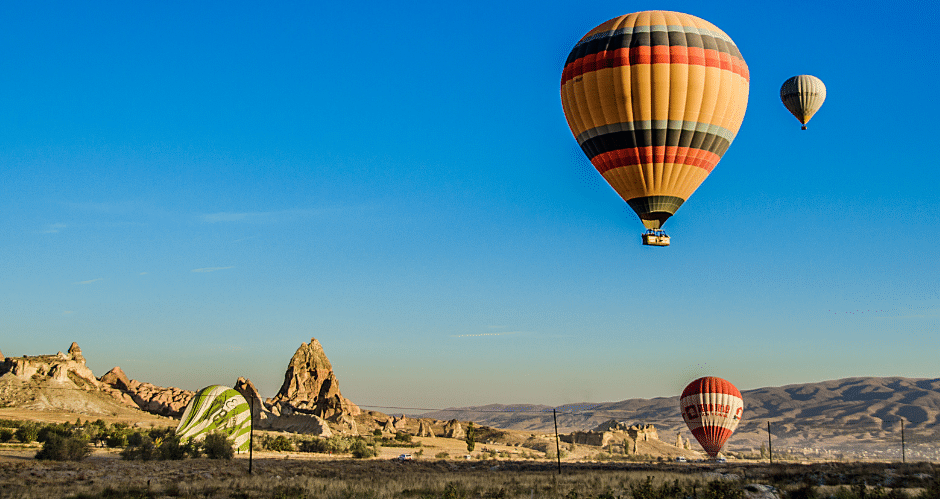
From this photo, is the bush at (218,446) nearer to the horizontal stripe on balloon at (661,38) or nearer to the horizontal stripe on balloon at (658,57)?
the horizontal stripe on balloon at (658,57)

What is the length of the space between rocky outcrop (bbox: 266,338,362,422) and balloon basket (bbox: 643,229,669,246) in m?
76.9

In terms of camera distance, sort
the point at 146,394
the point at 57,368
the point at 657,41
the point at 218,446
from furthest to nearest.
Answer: the point at 146,394
the point at 57,368
the point at 218,446
the point at 657,41

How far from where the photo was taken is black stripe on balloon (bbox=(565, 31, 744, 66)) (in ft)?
120

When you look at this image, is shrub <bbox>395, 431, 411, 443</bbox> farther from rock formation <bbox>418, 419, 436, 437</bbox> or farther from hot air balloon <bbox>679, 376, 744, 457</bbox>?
hot air balloon <bbox>679, 376, 744, 457</bbox>

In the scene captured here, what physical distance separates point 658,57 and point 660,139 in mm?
3972

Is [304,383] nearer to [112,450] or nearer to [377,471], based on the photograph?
[112,450]

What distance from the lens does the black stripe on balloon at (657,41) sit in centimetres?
3666

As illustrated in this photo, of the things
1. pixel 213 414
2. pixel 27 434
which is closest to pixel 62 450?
pixel 213 414

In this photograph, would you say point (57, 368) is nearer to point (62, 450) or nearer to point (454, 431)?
point (454, 431)

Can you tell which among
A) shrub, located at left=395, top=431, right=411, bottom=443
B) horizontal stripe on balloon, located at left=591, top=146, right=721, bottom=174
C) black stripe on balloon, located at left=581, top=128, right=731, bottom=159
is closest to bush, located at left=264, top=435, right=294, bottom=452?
shrub, located at left=395, top=431, right=411, bottom=443

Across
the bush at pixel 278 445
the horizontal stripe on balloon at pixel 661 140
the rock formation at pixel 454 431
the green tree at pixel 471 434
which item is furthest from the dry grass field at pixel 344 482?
the rock formation at pixel 454 431

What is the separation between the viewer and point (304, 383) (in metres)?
116

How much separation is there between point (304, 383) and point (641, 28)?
300 ft

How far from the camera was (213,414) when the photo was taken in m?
55.4
